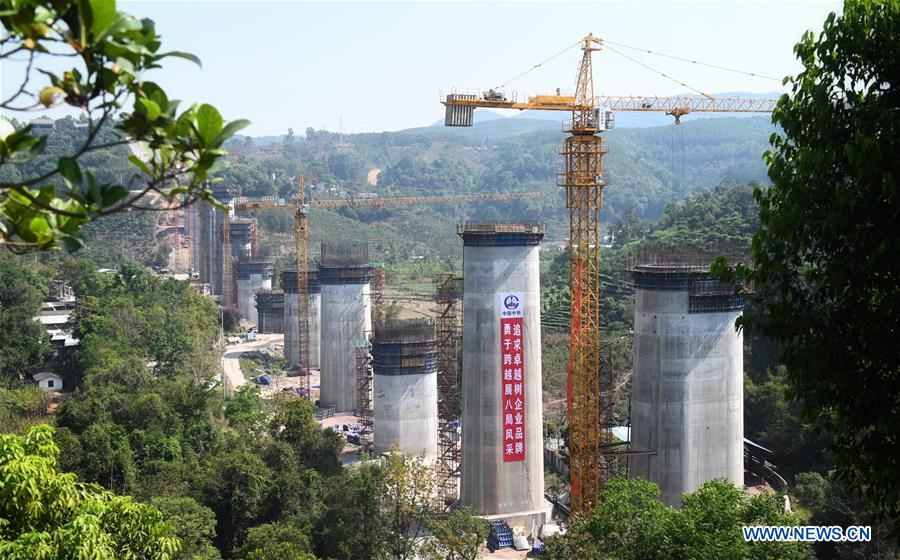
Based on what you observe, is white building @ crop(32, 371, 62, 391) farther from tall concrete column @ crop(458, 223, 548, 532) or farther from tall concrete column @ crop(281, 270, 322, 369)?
tall concrete column @ crop(458, 223, 548, 532)

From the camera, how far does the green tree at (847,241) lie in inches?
299

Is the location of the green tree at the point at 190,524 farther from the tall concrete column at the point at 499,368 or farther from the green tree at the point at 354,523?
the tall concrete column at the point at 499,368

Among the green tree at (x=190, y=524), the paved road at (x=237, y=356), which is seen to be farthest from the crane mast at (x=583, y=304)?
the paved road at (x=237, y=356)

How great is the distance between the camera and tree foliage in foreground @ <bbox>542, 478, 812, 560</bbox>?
14789 mm

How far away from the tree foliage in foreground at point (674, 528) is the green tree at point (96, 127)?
12.2 metres

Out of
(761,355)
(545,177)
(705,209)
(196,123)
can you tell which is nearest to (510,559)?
(761,355)

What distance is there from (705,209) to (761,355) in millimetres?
22761

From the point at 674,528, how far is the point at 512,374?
1145cm

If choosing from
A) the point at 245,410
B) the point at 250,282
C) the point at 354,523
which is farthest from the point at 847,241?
the point at 250,282

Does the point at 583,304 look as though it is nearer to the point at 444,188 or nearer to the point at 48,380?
the point at 48,380

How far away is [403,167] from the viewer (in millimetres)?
186750

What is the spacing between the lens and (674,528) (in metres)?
A: 15.4

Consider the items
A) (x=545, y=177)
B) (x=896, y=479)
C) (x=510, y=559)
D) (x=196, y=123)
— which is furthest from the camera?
(x=545, y=177)

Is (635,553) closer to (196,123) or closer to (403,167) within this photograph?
(196,123)
